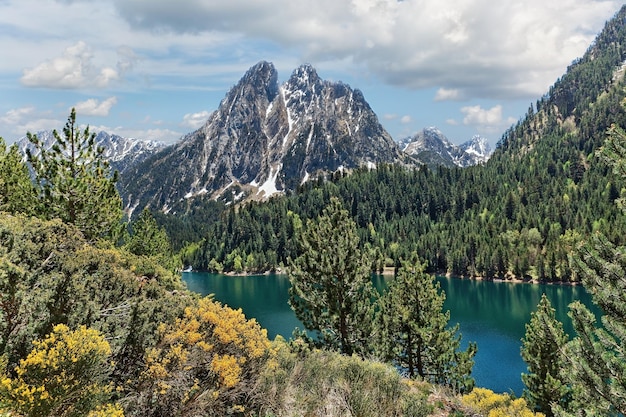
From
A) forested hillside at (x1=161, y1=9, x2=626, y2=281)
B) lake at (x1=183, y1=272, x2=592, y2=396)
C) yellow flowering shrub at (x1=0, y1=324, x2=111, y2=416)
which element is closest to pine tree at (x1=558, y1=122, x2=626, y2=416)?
yellow flowering shrub at (x1=0, y1=324, x2=111, y2=416)

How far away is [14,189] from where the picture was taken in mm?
24594

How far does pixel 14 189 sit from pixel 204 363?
1969cm

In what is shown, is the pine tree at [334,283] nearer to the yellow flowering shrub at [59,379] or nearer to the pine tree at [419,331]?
the pine tree at [419,331]

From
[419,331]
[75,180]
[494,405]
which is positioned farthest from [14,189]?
[419,331]

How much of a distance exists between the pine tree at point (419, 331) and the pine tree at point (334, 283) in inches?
183

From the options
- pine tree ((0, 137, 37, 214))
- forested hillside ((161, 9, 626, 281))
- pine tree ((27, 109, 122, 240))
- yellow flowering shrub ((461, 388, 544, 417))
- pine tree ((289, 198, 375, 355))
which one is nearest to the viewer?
yellow flowering shrub ((461, 388, 544, 417))

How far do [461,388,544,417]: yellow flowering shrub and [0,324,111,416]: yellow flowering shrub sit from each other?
13567 mm

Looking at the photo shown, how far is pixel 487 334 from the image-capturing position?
6981cm

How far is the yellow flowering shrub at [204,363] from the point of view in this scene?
1145cm

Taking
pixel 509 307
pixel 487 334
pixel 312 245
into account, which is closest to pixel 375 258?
pixel 312 245

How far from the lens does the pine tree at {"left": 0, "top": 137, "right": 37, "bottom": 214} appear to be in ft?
78.6

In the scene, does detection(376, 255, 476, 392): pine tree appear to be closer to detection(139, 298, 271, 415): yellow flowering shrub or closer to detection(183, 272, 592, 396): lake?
detection(183, 272, 592, 396): lake

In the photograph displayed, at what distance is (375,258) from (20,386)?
2162cm

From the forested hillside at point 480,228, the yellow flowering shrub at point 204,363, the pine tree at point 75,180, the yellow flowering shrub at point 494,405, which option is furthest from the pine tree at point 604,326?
the forested hillside at point 480,228
